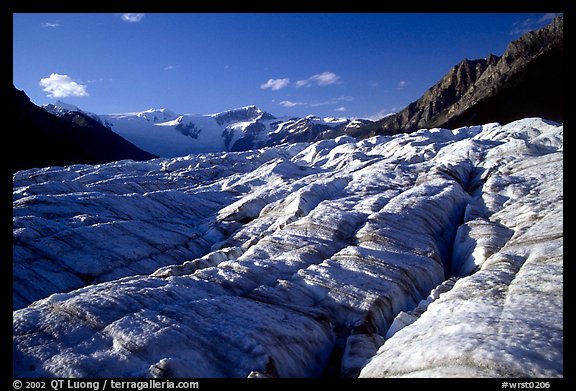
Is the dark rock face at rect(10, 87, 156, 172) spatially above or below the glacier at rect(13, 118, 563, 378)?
above

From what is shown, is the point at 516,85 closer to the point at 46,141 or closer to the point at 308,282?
the point at 308,282

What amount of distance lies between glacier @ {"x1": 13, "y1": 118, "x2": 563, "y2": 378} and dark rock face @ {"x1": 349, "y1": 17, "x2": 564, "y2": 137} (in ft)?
327

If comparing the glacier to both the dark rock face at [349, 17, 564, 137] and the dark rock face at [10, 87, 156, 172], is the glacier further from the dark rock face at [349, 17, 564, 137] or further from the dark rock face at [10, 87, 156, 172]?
the dark rock face at [349, 17, 564, 137]

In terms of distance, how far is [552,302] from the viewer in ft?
25.5

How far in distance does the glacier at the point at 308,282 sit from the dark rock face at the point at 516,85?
99.6 meters

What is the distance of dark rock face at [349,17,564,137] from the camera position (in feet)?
347

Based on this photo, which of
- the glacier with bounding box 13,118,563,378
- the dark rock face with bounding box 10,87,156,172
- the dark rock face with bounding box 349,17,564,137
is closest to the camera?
the glacier with bounding box 13,118,563,378

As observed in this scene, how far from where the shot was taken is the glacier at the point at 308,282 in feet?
23.6

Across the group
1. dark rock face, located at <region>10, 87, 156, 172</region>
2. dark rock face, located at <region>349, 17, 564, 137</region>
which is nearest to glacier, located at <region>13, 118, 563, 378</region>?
dark rock face, located at <region>10, 87, 156, 172</region>
